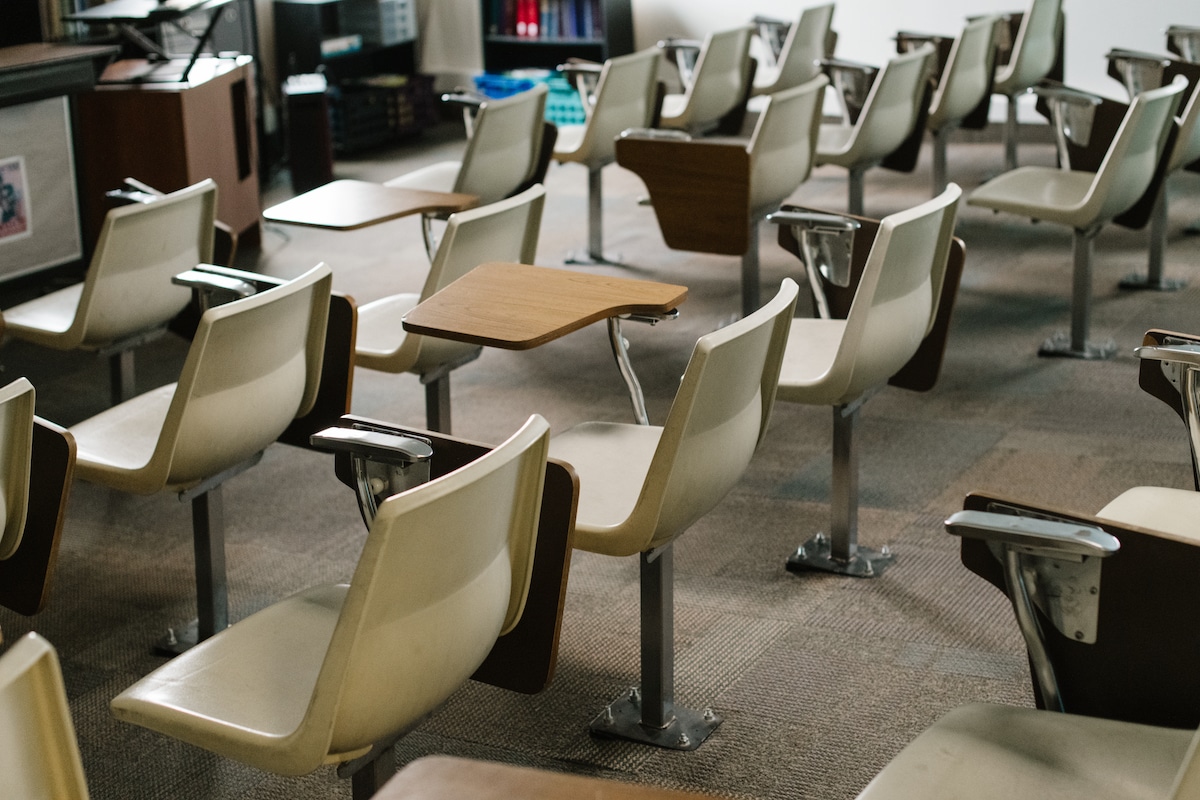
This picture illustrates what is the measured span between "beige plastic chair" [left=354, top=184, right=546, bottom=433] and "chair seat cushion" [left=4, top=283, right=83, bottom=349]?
81 centimetres

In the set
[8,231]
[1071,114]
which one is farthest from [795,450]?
[8,231]

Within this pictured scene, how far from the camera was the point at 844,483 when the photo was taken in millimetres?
3270

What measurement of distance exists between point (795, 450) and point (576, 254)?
234cm

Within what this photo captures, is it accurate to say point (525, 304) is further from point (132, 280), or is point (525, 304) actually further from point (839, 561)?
point (132, 280)

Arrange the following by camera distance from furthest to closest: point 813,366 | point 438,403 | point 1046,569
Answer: point 438,403, point 813,366, point 1046,569

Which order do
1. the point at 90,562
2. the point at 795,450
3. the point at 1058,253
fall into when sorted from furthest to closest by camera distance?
the point at 1058,253, the point at 795,450, the point at 90,562

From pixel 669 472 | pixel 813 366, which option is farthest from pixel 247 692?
pixel 813 366

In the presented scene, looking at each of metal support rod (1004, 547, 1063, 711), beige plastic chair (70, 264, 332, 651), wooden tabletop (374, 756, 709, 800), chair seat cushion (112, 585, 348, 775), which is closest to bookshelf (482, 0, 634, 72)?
beige plastic chair (70, 264, 332, 651)

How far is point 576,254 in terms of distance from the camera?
6207 mm

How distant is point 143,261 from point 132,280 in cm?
6

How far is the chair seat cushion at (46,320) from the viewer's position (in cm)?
368

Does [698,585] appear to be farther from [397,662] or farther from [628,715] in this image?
[397,662]

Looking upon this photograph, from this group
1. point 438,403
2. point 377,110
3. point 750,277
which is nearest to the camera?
point 438,403

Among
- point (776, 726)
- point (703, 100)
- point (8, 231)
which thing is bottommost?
point (776, 726)
